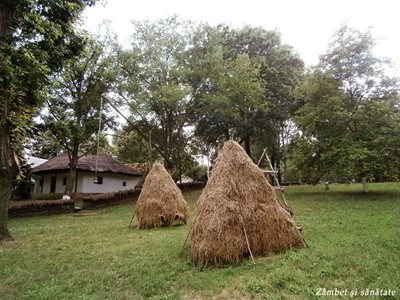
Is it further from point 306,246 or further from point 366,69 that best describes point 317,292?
point 366,69

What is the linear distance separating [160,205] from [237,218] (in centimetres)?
655

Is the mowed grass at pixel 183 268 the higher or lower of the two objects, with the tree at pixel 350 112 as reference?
lower

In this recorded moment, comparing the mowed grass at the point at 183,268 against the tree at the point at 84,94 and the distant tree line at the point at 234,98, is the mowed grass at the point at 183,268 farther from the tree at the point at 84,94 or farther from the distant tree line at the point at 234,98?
the tree at the point at 84,94

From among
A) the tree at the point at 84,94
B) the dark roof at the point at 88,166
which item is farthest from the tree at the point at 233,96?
the dark roof at the point at 88,166

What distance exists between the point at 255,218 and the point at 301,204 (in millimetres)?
11342

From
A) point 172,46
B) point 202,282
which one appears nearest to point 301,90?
point 172,46

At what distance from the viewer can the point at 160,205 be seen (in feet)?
44.3

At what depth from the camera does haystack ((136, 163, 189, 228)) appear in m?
13.4

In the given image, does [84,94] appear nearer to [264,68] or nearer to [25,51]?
[264,68]

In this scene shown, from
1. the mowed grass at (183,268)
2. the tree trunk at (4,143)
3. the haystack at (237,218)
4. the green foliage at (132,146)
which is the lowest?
the mowed grass at (183,268)

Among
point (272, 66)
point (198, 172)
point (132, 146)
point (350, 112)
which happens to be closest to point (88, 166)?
point (132, 146)

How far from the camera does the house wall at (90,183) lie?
3012 centimetres

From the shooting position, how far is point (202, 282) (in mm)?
6156

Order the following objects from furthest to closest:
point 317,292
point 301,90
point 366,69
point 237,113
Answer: point 237,113 < point 301,90 < point 366,69 < point 317,292
